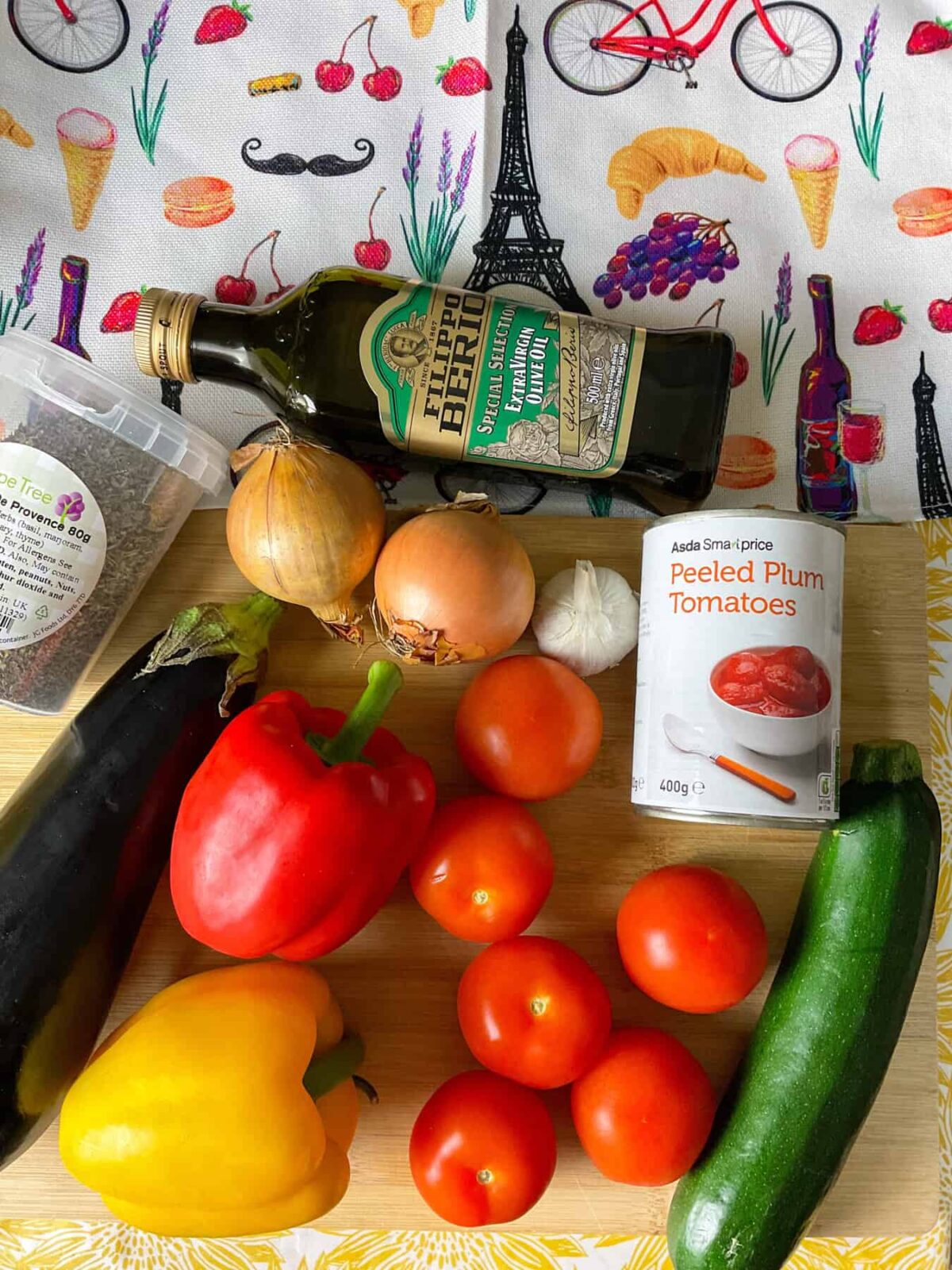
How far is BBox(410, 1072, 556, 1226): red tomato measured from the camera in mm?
753

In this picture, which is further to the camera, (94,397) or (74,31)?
(74,31)

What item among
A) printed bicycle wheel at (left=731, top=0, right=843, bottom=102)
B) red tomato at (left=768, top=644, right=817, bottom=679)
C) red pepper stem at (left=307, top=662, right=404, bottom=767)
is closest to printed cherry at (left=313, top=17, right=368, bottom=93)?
printed bicycle wheel at (left=731, top=0, right=843, bottom=102)

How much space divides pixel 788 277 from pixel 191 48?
65 cm

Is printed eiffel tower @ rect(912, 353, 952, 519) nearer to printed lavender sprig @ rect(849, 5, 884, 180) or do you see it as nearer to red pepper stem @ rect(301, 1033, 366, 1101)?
printed lavender sprig @ rect(849, 5, 884, 180)

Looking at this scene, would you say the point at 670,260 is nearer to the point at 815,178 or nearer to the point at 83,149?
the point at 815,178

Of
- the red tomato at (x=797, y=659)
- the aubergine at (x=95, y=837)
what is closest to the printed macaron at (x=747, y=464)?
the red tomato at (x=797, y=659)

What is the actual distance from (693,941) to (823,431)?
0.51m

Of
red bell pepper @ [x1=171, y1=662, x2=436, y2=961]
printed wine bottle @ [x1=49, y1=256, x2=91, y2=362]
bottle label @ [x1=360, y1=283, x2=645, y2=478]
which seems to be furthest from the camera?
printed wine bottle @ [x1=49, y1=256, x2=91, y2=362]

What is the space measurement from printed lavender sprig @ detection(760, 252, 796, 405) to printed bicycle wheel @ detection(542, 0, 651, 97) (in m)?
0.25

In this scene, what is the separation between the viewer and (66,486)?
2.57ft

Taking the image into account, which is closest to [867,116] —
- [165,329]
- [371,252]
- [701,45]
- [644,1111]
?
[701,45]

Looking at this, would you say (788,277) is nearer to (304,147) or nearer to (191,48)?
(304,147)

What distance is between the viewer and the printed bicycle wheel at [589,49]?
3.13 ft

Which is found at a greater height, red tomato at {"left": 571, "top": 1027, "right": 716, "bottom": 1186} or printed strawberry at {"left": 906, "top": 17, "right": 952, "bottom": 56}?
printed strawberry at {"left": 906, "top": 17, "right": 952, "bottom": 56}
